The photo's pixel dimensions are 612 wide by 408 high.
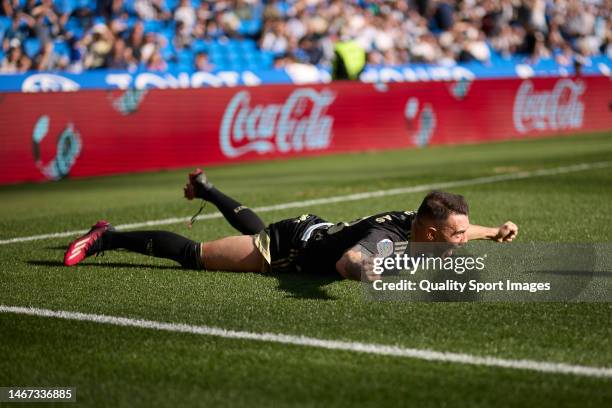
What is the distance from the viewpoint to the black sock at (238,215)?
7.54 meters

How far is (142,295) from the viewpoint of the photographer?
655 centimetres

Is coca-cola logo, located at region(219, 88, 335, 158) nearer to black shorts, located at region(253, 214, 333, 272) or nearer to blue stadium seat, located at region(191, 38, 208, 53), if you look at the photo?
blue stadium seat, located at region(191, 38, 208, 53)

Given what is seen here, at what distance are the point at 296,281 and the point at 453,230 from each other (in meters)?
1.40

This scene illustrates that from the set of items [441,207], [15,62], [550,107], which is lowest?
[550,107]

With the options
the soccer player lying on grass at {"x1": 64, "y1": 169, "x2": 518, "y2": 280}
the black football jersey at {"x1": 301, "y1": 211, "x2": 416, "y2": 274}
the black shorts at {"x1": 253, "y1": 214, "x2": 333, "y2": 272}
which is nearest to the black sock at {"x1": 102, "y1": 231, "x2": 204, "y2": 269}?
the soccer player lying on grass at {"x1": 64, "y1": 169, "x2": 518, "y2": 280}

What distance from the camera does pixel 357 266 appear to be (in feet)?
18.8

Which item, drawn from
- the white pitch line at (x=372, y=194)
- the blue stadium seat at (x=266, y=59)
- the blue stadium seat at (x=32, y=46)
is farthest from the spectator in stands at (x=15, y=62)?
the white pitch line at (x=372, y=194)

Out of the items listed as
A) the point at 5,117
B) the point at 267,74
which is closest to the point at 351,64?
the point at 267,74

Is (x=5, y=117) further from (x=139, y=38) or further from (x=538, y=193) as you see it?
(x=538, y=193)

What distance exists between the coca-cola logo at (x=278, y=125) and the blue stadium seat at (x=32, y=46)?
380 cm

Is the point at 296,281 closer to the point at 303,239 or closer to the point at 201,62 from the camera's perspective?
the point at 303,239

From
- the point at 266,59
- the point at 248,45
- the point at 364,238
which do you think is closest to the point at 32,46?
the point at 248,45

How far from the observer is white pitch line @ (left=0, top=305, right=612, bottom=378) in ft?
15.4

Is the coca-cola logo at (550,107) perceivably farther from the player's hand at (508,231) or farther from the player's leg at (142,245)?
the player's hand at (508,231)
